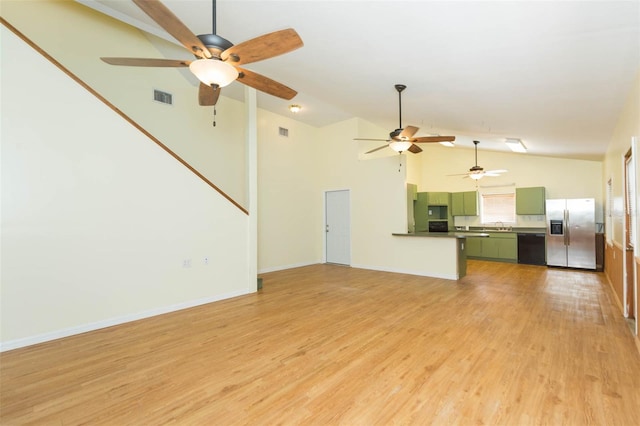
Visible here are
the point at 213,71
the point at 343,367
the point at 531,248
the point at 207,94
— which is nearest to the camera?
the point at 213,71

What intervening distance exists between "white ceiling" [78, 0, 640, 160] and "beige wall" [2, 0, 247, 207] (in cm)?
124

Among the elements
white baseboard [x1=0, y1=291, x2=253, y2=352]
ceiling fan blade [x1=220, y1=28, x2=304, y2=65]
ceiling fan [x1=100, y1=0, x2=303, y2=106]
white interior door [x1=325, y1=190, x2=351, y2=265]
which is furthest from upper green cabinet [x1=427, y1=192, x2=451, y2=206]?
ceiling fan blade [x1=220, y1=28, x2=304, y2=65]

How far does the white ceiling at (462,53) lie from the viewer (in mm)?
2154

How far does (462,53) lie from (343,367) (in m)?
3.04

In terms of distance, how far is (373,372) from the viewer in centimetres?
246

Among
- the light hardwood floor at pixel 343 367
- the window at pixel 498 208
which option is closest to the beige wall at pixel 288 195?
the light hardwood floor at pixel 343 367

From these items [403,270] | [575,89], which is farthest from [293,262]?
[575,89]

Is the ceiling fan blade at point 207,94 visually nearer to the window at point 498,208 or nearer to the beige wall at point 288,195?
the beige wall at point 288,195

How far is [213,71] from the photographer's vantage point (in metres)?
2.25

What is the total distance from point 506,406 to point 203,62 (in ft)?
10.7

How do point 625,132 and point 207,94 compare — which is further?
point 625,132

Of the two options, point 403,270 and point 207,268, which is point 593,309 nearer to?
point 403,270

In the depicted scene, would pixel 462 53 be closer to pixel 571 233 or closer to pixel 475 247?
pixel 571 233

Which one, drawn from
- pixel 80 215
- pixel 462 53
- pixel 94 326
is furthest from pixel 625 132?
pixel 94 326
